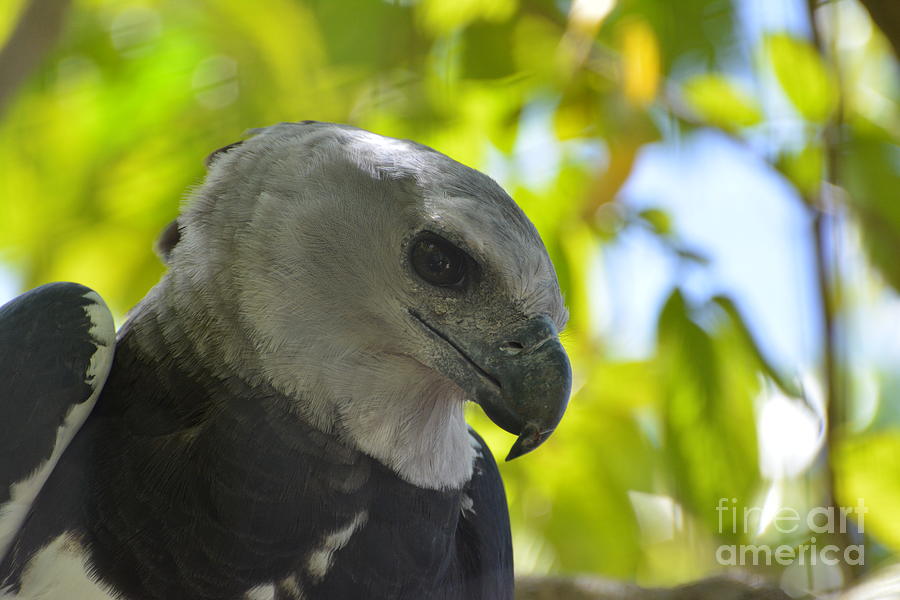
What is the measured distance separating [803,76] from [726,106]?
0.20 meters

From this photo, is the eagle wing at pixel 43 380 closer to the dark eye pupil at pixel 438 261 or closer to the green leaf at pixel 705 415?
the dark eye pupil at pixel 438 261

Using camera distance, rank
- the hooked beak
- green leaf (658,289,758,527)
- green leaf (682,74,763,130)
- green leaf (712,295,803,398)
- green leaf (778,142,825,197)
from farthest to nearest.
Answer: green leaf (682,74,763,130), green leaf (778,142,825,197), green leaf (712,295,803,398), green leaf (658,289,758,527), the hooked beak

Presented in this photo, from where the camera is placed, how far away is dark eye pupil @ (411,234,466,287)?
45.5 inches

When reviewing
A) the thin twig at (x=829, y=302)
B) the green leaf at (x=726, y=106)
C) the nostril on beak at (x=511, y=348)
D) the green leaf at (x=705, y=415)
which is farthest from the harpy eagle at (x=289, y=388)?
the green leaf at (x=726, y=106)

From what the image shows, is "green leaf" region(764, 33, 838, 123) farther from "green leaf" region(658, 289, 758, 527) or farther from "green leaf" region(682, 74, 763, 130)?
"green leaf" region(658, 289, 758, 527)

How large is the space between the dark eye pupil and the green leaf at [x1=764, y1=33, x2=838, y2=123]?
→ 23.4 inches

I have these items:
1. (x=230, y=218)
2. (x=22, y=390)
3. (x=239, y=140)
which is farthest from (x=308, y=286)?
(x=22, y=390)

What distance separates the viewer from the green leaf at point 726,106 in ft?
5.21

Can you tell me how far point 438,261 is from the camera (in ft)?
3.83

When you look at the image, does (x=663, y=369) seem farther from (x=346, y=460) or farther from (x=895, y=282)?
(x=346, y=460)

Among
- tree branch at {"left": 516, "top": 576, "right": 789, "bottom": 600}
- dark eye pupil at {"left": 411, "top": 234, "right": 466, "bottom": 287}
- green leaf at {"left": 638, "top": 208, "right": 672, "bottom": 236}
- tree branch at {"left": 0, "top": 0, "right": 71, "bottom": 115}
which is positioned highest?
tree branch at {"left": 0, "top": 0, "right": 71, "bottom": 115}

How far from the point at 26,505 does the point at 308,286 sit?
0.47 metres

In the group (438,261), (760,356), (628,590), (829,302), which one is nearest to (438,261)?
(438,261)

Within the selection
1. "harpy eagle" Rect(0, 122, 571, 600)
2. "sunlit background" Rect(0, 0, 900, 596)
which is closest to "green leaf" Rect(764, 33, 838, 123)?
"sunlit background" Rect(0, 0, 900, 596)
